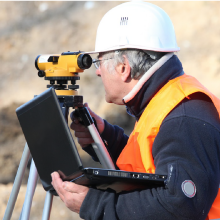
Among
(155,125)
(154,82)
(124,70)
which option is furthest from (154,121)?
(124,70)

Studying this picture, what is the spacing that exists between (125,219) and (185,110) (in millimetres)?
430

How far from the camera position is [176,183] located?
4.11ft

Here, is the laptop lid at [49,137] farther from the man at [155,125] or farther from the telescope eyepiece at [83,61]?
the telescope eyepiece at [83,61]

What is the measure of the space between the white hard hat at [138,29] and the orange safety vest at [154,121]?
18 centimetres

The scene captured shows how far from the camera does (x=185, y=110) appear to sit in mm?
1369

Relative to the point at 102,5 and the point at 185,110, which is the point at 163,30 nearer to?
the point at 185,110

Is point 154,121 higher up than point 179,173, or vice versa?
point 154,121

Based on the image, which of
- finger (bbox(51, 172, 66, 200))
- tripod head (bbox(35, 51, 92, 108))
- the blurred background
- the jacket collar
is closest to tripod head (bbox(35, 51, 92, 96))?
tripod head (bbox(35, 51, 92, 108))

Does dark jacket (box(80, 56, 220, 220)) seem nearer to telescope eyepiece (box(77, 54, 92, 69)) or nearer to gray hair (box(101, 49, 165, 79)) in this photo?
gray hair (box(101, 49, 165, 79))

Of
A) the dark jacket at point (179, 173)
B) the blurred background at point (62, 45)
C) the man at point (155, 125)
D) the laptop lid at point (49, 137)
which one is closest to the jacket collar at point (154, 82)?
the man at point (155, 125)

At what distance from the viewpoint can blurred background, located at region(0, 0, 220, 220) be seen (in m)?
4.09

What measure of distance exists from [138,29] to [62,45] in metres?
3.05

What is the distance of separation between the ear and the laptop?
38cm

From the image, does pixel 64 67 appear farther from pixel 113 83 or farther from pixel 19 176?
pixel 19 176
